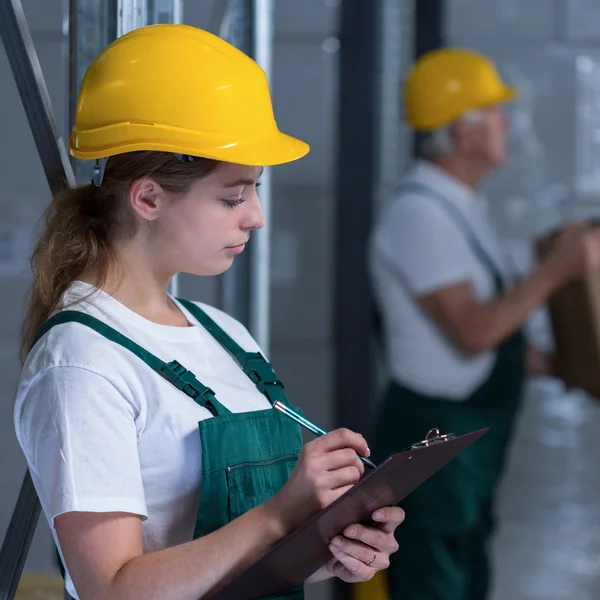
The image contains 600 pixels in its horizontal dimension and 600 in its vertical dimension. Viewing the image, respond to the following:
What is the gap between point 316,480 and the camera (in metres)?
0.82

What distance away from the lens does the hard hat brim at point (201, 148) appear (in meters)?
0.89

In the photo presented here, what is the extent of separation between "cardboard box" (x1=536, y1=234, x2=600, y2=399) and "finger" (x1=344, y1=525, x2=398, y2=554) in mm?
1397

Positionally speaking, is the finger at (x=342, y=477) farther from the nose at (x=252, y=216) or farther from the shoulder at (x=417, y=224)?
the shoulder at (x=417, y=224)

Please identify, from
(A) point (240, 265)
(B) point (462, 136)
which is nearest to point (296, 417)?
(A) point (240, 265)

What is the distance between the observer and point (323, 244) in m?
2.52

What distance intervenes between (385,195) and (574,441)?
88 centimetres

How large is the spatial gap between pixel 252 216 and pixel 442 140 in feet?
4.94

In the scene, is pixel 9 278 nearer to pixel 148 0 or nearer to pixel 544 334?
pixel 148 0

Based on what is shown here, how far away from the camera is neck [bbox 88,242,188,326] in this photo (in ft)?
3.09

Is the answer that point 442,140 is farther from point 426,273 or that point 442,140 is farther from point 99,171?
point 99,171

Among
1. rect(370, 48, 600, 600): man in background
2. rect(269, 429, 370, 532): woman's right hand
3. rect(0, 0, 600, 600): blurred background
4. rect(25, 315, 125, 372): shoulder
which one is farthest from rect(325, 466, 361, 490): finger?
rect(0, 0, 600, 600): blurred background

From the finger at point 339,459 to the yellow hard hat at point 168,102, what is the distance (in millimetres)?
295

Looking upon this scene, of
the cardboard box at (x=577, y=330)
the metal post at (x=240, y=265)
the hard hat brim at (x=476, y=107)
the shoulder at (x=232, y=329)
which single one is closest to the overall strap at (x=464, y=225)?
the cardboard box at (x=577, y=330)

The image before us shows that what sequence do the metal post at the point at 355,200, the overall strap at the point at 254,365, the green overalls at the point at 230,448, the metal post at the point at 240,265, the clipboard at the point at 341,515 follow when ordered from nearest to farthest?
the clipboard at the point at 341,515, the green overalls at the point at 230,448, the overall strap at the point at 254,365, the metal post at the point at 240,265, the metal post at the point at 355,200
